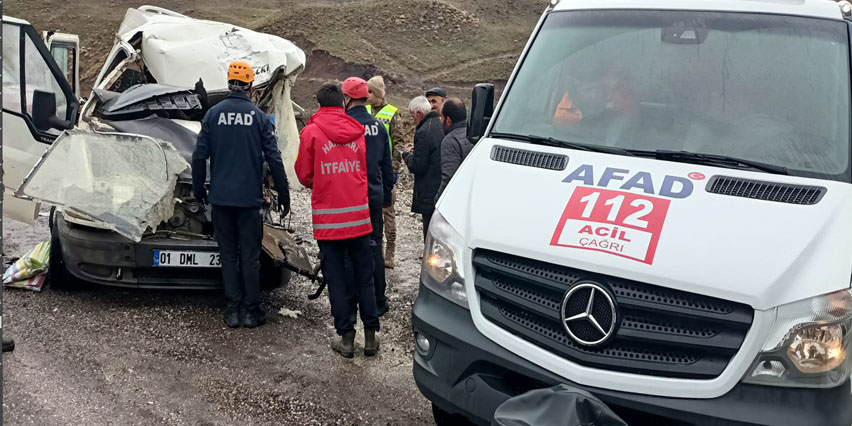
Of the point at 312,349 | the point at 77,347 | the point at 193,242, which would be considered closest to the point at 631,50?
the point at 312,349

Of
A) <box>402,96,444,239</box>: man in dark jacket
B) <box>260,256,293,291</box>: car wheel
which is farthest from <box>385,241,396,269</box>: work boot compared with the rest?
<box>260,256,293,291</box>: car wheel

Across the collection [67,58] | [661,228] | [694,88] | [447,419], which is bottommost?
[447,419]

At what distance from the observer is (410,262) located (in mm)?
8312

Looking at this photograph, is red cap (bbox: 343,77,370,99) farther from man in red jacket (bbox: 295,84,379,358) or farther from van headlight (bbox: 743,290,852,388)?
van headlight (bbox: 743,290,852,388)

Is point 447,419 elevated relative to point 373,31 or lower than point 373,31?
elevated

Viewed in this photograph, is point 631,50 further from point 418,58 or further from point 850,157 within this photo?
point 418,58

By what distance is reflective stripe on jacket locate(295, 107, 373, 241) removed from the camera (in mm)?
5352

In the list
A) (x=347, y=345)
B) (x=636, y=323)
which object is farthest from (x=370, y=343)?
(x=636, y=323)

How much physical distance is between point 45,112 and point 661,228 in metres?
5.06

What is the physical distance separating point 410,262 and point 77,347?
364cm

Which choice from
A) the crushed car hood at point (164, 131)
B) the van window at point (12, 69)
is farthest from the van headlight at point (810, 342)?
the van window at point (12, 69)

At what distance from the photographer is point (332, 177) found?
536cm

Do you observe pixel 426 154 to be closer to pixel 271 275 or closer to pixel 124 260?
pixel 271 275

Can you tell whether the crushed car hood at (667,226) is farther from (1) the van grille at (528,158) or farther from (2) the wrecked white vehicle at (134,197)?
(2) the wrecked white vehicle at (134,197)
